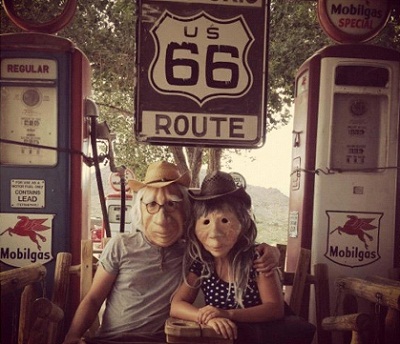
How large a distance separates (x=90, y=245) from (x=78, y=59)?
1.15 metres

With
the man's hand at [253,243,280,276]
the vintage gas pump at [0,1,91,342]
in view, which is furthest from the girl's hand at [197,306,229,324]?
the vintage gas pump at [0,1,91,342]

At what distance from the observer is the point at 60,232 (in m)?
2.92

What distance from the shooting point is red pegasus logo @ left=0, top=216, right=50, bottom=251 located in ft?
9.42

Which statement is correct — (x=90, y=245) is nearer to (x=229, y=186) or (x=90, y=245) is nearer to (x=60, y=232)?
(x=60, y=232)

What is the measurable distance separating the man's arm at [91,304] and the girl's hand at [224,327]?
621mm

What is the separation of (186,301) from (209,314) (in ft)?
0.67

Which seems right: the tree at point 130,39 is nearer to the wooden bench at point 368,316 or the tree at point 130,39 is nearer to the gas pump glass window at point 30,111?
the gas pump glass window at point 30,111

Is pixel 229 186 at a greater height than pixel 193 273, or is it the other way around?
pixel 229 186

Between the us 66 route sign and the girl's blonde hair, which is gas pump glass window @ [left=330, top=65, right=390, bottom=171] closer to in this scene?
the us 66 route sign

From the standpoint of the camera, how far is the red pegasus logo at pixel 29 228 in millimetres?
2871

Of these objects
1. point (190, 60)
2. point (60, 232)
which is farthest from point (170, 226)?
point (60, 232)

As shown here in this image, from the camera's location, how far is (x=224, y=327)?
5.83ft

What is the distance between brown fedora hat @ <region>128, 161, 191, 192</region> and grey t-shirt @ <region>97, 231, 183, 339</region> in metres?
0.23

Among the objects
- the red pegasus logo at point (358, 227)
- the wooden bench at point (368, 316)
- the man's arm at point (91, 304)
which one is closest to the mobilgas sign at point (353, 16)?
the red pegasus logo at point (358, 227)
